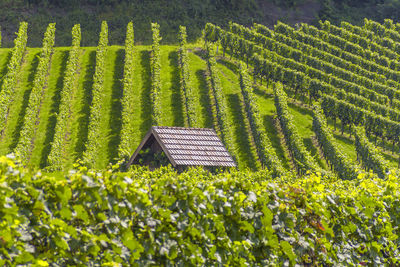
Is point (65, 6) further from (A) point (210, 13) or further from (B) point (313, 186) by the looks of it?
(B) point (313, 186)

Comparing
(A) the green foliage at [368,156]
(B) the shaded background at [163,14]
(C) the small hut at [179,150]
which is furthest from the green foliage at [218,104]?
(C) the small hut at [179,150]

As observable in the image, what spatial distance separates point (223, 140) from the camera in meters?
38.3

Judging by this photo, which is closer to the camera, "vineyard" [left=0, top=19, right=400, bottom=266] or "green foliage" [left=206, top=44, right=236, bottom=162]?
"vineyard" [left=0, top=19, right=400, bottom=266]

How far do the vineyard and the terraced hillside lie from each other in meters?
0.14

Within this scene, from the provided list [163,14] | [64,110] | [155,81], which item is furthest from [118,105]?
[163,14]

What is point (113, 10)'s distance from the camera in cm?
6550

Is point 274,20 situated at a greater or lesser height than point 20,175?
lesser

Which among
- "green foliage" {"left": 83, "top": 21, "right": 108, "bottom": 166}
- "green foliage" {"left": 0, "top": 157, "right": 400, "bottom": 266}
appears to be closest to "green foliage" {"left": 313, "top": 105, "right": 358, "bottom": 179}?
"green foliage" {"left": 83, "top": 21, "right": 108, "bottom": 166}

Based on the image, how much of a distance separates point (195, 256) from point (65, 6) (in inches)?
2458

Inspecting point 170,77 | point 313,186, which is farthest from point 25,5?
point 313,186

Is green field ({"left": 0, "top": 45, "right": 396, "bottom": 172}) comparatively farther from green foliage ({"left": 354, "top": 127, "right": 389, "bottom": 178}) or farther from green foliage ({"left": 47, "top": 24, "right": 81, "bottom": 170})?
green foliage ({"left": 354, "top": 127, "right": 389, "bottom": 178})

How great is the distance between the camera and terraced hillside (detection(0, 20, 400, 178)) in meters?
37.5

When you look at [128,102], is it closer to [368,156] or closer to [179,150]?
[368,156]

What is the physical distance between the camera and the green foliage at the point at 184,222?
640cm
